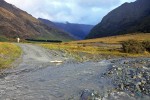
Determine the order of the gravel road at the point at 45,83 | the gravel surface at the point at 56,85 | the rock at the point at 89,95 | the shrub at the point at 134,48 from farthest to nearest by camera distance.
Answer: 1. the shrub at the point at 134,48
2. the gravel road at the point at 45,83
3. the gravel surface at the point at 56,85
4. the rock at the point at 89,95

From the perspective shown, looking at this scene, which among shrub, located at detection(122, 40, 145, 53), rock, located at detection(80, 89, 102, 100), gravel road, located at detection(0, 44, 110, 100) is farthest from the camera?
shrub, located at detection(122, 40, 145, 53)

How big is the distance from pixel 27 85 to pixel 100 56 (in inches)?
1400

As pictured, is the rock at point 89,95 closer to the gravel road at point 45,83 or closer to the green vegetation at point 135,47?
the gravel road at point 45,83

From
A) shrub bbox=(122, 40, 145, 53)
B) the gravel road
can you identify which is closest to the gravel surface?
the gravel road

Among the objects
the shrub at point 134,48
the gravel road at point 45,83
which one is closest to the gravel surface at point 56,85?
the gravel road at point 45,83

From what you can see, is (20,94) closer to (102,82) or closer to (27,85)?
(27,85)

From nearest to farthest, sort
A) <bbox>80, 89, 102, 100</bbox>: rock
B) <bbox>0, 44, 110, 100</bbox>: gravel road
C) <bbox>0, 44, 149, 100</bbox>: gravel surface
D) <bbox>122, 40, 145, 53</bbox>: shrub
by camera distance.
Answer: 1. <bbox>80, 89, 102, 100</bbox>: rock
2. <bbox>0, 44, 149, 100</bbox>: gravel surface
3. <bbox>0, 44, 110, 100</bbox>: gravel road
4. <bbox>122, 40, 145, 53</bbox>: shrub

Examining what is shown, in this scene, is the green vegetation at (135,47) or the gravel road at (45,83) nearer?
the gravel road at (45,83)

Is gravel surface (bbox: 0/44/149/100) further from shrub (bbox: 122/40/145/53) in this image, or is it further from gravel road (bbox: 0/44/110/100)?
shrub (bbox: 122/40/145/53)

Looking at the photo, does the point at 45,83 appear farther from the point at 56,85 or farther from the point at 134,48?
the point at 134,48

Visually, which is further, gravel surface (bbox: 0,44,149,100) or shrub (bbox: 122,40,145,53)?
shrub (bbox: 122,40,145,53)

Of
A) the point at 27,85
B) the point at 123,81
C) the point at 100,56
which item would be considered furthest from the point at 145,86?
the point at 100,56

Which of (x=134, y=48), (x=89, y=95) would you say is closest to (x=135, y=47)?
(x=134, y=48)

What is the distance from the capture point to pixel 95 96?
24.5 meters
